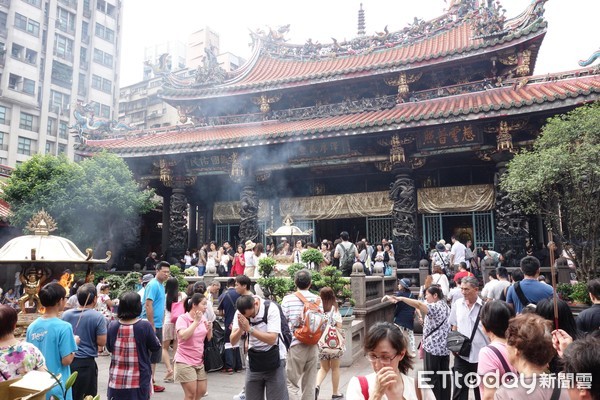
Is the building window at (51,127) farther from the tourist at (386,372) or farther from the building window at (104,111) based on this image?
the tourist at (386,372)

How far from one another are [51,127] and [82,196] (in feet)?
94.2

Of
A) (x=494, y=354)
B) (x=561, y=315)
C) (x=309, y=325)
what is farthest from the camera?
(x=309, y=325)

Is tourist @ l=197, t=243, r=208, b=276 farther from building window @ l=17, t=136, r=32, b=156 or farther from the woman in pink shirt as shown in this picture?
building window @ l=17, t=136, r=32, b=156

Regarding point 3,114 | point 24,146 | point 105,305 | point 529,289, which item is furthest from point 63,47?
point 529,289

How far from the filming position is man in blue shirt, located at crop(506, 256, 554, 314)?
4.86 metres

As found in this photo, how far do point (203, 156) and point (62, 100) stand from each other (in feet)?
102


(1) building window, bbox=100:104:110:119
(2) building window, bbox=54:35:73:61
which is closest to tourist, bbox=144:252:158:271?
(1) building window, bbox=100:104:110:119

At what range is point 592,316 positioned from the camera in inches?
146

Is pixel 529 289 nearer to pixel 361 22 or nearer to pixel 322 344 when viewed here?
pixel 322 344

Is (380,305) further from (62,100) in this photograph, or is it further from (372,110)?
(62,100)

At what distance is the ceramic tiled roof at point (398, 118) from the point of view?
33.5 ft

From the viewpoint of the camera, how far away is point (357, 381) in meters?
2.21

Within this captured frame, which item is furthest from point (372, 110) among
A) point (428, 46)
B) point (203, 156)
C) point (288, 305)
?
point (288, 305)

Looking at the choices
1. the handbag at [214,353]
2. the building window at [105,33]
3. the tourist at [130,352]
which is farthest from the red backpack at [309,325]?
the building window at [105,33]
